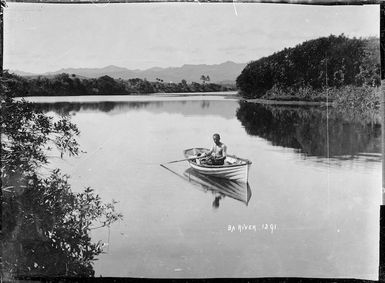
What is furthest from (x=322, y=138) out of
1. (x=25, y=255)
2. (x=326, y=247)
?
(x=25, y=255)

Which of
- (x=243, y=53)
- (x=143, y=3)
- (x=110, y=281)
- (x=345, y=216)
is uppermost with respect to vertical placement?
(x=143, y=3)

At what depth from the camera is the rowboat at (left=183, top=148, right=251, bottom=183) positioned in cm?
166

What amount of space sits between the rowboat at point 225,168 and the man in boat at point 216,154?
0.07ft

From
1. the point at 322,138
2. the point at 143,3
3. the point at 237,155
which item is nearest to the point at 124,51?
the point at 143,3

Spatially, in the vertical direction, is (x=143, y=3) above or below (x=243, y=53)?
above

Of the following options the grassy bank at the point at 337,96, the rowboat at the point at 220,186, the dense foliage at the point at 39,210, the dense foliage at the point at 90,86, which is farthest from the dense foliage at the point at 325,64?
the dense foliage at the point at 39,210

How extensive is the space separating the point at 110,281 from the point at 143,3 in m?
1.17

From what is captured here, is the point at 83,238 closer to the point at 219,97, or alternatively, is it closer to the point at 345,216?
the point at 219,97

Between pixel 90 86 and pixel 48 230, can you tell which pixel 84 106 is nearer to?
pixel 90 86

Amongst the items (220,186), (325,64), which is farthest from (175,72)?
(325,64)

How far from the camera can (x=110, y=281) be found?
1656mm

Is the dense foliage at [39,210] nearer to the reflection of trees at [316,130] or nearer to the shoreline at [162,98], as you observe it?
the shoreline at [162,98]

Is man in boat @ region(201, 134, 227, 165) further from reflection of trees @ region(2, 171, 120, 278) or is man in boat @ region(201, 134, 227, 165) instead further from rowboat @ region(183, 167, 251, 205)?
reflection of trees @ region(2, 171, 120, 278)

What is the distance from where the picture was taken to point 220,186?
167cm
